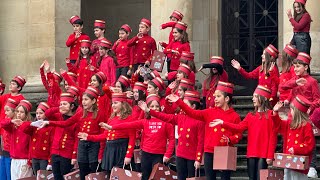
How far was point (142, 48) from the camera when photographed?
24594 mm

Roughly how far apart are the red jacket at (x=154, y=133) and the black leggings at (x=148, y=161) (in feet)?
0.27

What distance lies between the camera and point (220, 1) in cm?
2786

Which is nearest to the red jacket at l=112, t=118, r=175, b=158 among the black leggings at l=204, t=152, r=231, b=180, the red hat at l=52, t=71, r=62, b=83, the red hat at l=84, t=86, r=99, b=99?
the black leggings at l=204, t=152, r=231, b=180

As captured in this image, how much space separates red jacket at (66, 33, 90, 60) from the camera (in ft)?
84.9

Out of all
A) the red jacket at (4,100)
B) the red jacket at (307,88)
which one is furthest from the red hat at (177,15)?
the red jacket at (307,88)

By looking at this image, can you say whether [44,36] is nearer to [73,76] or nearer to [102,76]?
[73,76]

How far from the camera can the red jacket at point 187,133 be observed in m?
20.4

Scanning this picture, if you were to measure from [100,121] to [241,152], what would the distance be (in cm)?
248

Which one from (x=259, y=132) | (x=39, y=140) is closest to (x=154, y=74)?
(x=39, y=140)

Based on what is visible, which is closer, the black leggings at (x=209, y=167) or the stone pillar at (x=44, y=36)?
the black leggings at (x=209, y=167)

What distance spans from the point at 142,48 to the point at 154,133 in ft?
13.1

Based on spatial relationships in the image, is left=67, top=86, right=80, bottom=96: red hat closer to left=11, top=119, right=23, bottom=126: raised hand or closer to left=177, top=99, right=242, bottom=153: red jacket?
left=11, top=119, right=23, bottom=126: raised hand

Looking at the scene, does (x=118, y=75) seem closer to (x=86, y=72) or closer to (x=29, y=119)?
(x=86, y=72)

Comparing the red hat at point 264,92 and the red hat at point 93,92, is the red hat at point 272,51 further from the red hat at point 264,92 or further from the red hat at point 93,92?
the red hat at point 93,92
